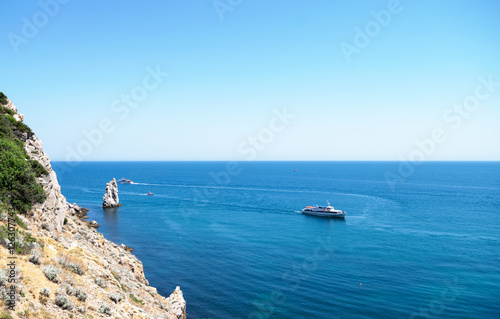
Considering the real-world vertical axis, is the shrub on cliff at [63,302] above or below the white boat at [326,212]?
below

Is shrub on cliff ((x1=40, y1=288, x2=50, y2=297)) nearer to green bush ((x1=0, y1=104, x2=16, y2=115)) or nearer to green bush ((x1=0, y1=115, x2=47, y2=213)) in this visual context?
green bush ((x1=0, y1=115, x2=47, y2=213))

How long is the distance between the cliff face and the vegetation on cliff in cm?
81

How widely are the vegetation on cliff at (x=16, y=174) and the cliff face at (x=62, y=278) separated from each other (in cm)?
81

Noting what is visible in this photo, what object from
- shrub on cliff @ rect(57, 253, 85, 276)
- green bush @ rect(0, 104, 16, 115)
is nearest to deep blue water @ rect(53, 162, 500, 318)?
shrub on cliff @ rect(57, 253, 85, 276)

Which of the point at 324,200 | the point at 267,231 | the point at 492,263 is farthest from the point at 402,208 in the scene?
the point at 267,231

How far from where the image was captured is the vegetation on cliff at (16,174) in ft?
67.8

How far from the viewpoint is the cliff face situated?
45.5ft

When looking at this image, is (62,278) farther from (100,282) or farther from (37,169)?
(37,169)

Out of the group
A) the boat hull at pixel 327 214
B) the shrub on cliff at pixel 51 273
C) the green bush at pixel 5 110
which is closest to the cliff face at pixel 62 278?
the shrub on cliff at pixel 51 273

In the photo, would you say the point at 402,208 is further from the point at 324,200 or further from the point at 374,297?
the point at 374,297

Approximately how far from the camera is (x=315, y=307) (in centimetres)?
3550

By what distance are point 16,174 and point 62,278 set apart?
34.8 ft

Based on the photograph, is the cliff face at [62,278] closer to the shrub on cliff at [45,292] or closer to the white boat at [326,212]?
the shrub on cliff at [45,292]

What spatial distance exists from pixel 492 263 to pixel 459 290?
16016mm
